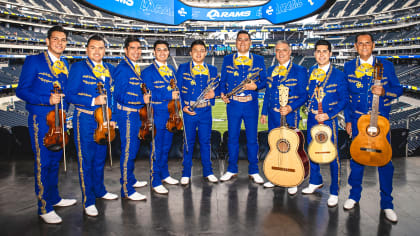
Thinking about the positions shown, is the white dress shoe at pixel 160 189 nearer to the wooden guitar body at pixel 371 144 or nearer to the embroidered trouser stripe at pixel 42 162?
the embroidered trouser stripe at pixel 42 162

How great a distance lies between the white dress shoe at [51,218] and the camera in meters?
3.29

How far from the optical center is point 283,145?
373 centimetres

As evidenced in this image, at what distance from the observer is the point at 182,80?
178 inches

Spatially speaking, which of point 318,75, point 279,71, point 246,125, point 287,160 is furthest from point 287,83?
point 287,160

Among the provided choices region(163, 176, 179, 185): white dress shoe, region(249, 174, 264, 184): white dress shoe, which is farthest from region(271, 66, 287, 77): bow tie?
region(163, 176, 179, 185): white dress shoe

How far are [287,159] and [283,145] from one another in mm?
188

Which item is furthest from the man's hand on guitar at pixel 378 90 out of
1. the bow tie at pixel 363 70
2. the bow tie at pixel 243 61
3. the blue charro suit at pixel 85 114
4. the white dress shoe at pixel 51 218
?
the white dress shoe at pixel 51 218

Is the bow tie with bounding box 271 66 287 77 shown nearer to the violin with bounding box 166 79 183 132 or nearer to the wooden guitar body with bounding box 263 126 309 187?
the wooden guitar body with bounding box 263 126 309 187

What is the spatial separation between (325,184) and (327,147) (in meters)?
1.16

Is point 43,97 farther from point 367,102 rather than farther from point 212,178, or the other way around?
point 367,102

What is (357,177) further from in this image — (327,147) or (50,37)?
(50,37)

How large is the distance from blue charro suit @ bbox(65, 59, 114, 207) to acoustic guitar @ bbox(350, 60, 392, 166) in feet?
10.3

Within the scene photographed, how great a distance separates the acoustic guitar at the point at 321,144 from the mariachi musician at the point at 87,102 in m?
2.57

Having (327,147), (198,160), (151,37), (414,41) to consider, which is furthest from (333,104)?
(151,37)
